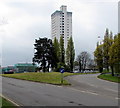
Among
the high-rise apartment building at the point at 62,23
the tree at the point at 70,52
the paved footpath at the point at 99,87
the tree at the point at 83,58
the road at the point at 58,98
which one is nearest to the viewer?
the road at the point at 58,98

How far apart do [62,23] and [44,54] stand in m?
60.0

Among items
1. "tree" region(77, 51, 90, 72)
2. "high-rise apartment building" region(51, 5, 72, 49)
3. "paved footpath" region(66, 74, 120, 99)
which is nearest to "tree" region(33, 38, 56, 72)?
"tree" region(77, 51, 90, 72)

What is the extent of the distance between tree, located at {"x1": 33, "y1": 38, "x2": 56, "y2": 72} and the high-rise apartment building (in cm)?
5247

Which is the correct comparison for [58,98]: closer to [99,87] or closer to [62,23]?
[99,87]

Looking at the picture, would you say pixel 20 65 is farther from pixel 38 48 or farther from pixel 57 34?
pixel 38 48

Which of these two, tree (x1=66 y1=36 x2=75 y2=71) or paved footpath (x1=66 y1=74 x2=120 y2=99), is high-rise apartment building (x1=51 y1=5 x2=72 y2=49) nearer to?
tree (x1=66 y1=36 x2=75 y2=71)

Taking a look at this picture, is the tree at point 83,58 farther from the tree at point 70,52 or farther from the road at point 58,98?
the road at point 58,98

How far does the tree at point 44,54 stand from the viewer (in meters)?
75.8

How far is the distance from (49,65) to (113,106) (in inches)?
2646

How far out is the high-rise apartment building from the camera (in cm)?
13062

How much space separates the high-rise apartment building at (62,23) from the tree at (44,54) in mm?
52471

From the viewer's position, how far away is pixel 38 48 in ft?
251

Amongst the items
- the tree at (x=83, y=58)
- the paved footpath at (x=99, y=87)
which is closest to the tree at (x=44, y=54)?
the tree at (x=83, y=58)

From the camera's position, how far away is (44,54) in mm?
76938
